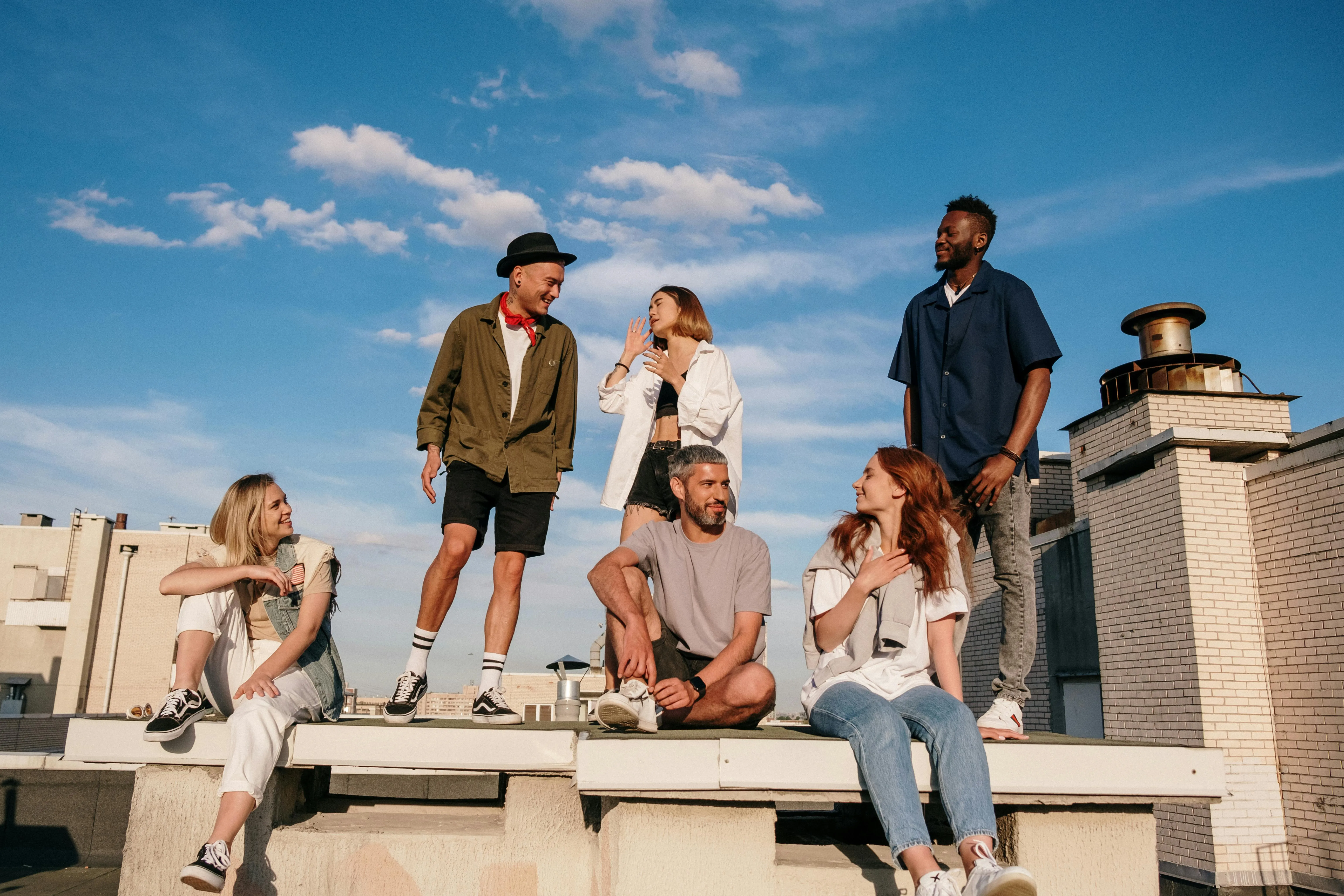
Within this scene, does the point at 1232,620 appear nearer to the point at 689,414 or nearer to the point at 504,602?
the point at 689,414

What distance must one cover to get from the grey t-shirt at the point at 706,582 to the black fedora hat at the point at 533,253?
5.80 feet

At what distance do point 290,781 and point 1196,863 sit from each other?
386 inches

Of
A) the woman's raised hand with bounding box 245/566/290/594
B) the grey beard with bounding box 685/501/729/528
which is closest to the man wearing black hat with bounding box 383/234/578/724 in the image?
the woman's raised hand with bounding box 245/566/290/594

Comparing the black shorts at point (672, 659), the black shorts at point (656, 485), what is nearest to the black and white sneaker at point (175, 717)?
the black shorts at point (672, 659)

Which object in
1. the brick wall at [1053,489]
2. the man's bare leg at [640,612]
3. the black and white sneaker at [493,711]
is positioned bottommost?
the black and white sneaker at [493,711]

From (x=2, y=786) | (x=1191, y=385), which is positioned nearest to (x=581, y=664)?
(x=2, y=786)

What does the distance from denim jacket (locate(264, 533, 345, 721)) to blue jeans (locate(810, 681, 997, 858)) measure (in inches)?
89.2

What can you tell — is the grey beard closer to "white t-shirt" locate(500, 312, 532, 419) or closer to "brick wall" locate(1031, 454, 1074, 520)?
"white t-shirt" locate(500, 312, 532, 419)

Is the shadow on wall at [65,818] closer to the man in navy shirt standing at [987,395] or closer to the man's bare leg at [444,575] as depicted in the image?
the man's bare leg at [444,575]

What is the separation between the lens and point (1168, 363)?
14734 mm

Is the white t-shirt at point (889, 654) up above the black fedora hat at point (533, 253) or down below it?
below

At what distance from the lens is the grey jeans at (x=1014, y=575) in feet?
13.2

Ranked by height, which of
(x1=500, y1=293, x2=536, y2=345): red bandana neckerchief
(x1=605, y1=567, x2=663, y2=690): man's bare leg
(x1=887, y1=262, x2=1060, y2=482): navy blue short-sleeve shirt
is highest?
(x1=500, y1=293, x2=536, y2=345): red bandana neckerchief

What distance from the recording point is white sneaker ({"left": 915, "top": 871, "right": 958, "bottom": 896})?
2451 mm
